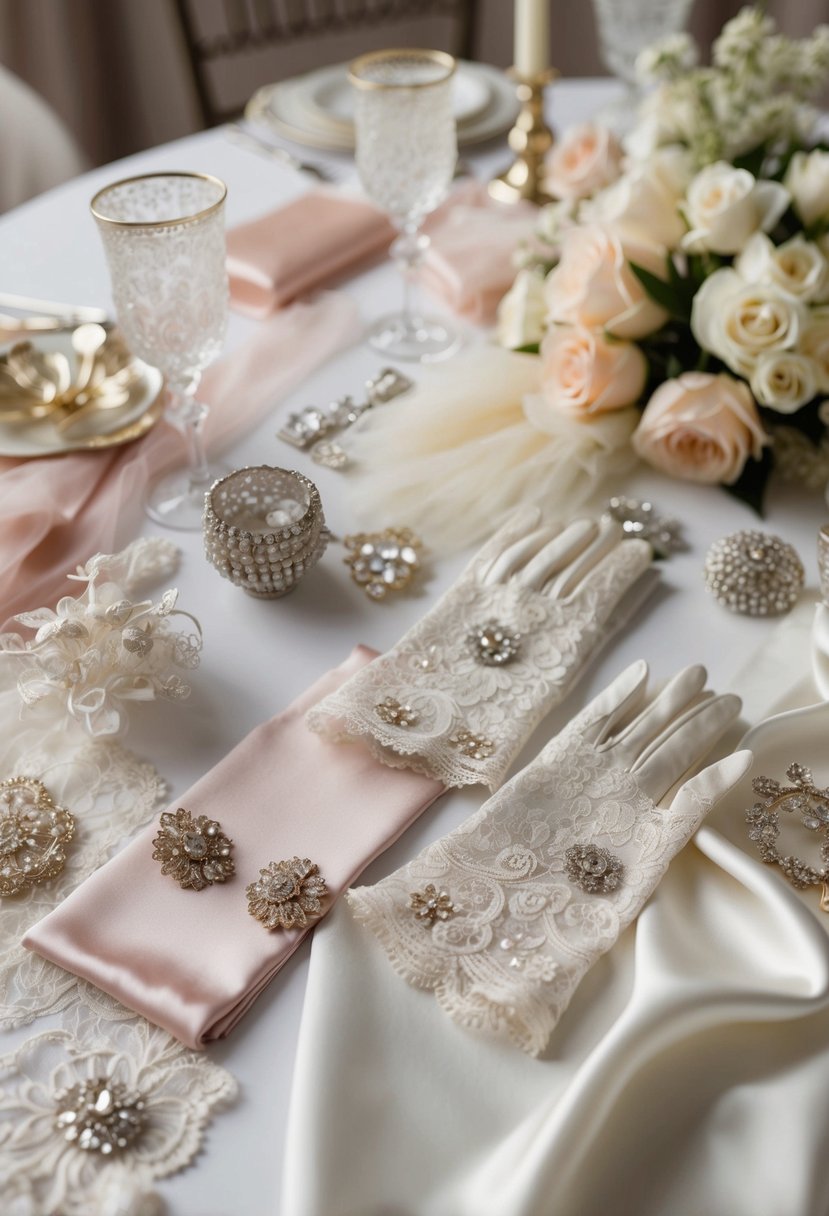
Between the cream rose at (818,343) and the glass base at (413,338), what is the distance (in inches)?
19.4

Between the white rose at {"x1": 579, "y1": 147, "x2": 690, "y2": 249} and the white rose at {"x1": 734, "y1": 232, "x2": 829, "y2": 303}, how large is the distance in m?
0.10

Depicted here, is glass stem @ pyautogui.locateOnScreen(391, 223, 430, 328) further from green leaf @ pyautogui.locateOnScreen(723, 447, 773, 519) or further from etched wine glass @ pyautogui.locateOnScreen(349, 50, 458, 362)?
green leaf @ pyautogui.locateOnScreen(723, 447, 773, 519)

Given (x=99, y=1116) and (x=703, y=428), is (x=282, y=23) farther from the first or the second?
(x=99, y=1116)

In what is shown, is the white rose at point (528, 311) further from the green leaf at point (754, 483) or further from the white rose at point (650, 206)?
the green leaf at point (754, 483)

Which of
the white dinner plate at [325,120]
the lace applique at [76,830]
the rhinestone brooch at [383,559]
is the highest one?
the white dinner plate at [325,120]

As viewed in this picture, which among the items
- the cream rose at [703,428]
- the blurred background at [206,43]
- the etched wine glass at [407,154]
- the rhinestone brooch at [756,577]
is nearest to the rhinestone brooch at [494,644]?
the rhinestone brooch at [756,577]

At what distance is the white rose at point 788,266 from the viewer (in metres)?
1.19

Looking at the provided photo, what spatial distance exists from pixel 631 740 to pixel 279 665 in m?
0.35

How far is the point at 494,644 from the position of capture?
104 cm

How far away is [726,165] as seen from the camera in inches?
50.0

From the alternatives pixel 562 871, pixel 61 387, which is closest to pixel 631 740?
pixel 562 871

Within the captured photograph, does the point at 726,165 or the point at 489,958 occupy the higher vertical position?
the point at 726,165

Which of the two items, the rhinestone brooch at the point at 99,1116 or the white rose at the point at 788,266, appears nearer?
the rhinestone brooch at the point at 99,1116

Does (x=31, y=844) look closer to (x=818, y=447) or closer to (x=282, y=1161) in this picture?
(x=282, y=1161)
